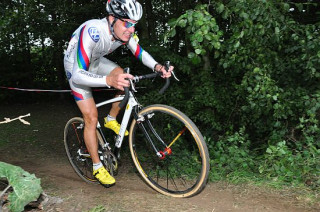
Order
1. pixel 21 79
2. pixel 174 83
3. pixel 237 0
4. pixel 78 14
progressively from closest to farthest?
pixel 237 0 < pixel 174 83 < pixel 78 14 < pixel 21 79

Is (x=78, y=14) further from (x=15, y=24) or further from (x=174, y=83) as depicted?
(x=174, y=83)

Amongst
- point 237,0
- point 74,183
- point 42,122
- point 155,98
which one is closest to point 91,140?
point 74,183

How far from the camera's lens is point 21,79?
12.6 metres

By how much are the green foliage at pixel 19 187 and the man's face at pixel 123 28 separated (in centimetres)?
160

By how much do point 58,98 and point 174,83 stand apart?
7.15 meters

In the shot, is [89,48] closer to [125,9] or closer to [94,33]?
[94,33]

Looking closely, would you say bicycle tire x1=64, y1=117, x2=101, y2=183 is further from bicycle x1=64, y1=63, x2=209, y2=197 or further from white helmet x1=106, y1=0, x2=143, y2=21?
white helmet x1=106, y1=0, x2=143, y2=21

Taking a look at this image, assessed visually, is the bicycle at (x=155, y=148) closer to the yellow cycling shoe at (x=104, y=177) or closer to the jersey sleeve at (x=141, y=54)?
the yellow cycling shoe at (x=104, y=177)

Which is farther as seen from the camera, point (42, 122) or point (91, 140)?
point (42, 122)

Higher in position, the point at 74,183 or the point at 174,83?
the point at 174,83

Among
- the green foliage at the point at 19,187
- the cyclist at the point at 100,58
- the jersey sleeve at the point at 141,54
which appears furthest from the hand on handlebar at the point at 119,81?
the green foliage at the point at 19,187

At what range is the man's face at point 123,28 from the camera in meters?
3.39

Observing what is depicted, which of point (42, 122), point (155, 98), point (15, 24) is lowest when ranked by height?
point (42, 122)

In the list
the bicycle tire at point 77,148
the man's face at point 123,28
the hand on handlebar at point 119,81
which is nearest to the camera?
the hand on handlebar at point 119,81
